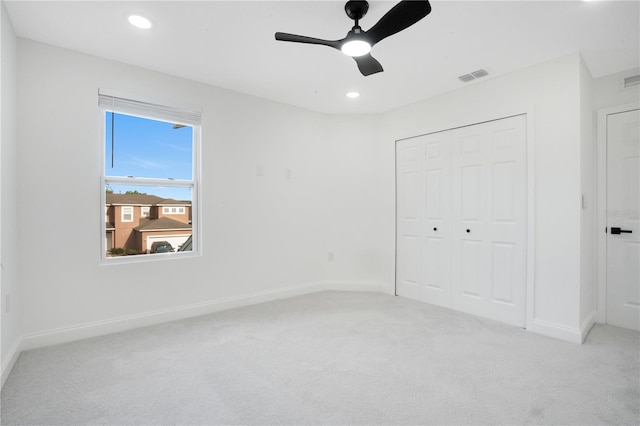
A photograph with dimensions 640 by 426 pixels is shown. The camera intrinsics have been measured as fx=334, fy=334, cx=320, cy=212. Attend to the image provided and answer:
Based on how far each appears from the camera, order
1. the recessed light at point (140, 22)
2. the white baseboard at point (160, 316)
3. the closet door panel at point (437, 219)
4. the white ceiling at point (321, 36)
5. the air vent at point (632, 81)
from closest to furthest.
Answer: the white ceiling at point (321, 36) < the recessed light at point (140, 22) < the white baseboard at point (160, 316) < the air vent at point (632, 81) < the closet door panel at point (437, 219)

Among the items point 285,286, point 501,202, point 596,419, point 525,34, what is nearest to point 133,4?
point 525,34

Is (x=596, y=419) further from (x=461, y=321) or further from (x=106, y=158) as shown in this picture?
(x=106, y=158)

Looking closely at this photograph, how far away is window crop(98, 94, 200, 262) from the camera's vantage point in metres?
3.08

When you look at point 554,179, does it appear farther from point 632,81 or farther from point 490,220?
point 632,81

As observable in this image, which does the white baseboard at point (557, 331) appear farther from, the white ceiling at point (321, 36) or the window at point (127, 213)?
the window at point (127, 213)

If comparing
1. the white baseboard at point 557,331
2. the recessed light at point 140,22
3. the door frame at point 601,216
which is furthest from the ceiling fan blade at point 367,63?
the white baseboard at point 557,331

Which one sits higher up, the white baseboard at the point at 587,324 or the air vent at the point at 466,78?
the air vent at the point at 466,78

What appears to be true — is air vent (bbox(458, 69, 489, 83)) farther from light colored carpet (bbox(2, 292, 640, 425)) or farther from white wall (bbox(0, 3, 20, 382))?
white wall (bbox(0, 3, 20, 382))

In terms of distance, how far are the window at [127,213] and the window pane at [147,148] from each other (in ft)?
1.06

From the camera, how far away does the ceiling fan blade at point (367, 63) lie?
2325 millimetres

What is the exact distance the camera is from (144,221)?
331 cm

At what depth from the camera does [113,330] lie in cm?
299

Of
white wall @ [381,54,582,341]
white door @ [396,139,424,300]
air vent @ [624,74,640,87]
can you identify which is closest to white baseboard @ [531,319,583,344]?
white wall @ [381,54,582,341]

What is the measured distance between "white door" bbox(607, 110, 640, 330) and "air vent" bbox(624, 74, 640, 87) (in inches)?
9.9
